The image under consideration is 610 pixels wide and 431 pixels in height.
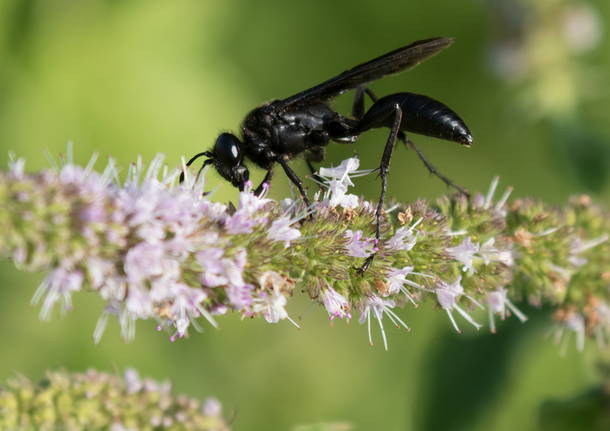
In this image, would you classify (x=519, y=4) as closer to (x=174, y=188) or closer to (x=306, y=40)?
(x=306, y=40)

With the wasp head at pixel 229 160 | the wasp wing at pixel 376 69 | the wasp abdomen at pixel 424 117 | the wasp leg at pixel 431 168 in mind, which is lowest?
the wasp head at pixel 229 160

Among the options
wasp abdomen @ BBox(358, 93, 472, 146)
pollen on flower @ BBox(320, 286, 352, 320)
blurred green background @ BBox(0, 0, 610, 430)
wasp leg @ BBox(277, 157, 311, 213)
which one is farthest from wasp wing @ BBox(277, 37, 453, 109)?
blurred green background @ BBox(0, 0, 610, 430)

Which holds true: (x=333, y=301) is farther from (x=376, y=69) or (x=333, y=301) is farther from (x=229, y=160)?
(x=376, y=69)

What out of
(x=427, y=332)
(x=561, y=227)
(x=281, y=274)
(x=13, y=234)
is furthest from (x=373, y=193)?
(x=13, y=234)

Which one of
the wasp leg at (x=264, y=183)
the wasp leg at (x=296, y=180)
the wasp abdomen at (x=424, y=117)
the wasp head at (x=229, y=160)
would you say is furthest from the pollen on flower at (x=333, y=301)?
the wasp abdomen at (x=424, y=117)

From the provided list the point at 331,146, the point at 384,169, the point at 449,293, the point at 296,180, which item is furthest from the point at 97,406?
the point at 331,146

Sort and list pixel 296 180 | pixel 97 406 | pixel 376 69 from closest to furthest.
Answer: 1. pixel 97 406
2. pixel 296 180
3. pixel 376 69

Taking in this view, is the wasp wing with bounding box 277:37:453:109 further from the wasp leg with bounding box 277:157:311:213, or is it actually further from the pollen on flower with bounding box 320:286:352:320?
the pollen on flower with bounding box 320:286:352:320

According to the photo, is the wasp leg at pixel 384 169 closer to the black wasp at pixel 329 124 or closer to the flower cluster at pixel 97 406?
the black wasp at pixel 329 124
